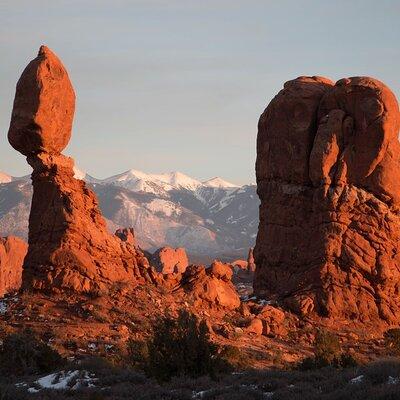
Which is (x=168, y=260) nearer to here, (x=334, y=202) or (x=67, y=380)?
(x=334, y=202)

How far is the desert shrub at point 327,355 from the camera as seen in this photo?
22562 millimetres

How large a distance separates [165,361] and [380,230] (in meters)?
17.3

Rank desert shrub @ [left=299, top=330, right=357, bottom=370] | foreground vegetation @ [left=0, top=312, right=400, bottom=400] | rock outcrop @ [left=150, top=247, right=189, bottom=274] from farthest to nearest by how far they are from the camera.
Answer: rock outcrop @ [left=150, top=247, right=189, bottom=274]
desert shrub @ [left=299, top=330, right=357, bottom=370]
foreground vegetation @ [left=0, top=312, right=400, bottom=400]

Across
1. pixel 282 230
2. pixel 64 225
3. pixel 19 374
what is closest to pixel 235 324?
pixel 282 230

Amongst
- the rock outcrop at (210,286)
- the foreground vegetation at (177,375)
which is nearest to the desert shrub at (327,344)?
the foreground vegetation at (177,375)

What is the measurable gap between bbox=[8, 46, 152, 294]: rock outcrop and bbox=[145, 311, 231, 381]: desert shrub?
322 inches

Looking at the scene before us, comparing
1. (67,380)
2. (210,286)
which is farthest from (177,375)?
(210,286)

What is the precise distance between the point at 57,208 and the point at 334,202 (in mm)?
13614

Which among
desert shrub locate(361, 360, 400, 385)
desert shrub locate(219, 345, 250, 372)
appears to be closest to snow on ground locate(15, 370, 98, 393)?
desert shrub locate(219, 345, 250, 372)

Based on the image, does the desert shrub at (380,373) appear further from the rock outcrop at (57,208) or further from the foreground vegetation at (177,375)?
the rock outcrop at (57,208)

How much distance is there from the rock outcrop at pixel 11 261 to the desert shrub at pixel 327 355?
49.7 m

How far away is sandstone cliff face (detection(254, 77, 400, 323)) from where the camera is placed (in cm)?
3309

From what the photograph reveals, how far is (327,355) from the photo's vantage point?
25.6 m

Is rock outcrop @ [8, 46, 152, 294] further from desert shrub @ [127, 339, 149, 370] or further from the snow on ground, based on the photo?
the snow on ground
